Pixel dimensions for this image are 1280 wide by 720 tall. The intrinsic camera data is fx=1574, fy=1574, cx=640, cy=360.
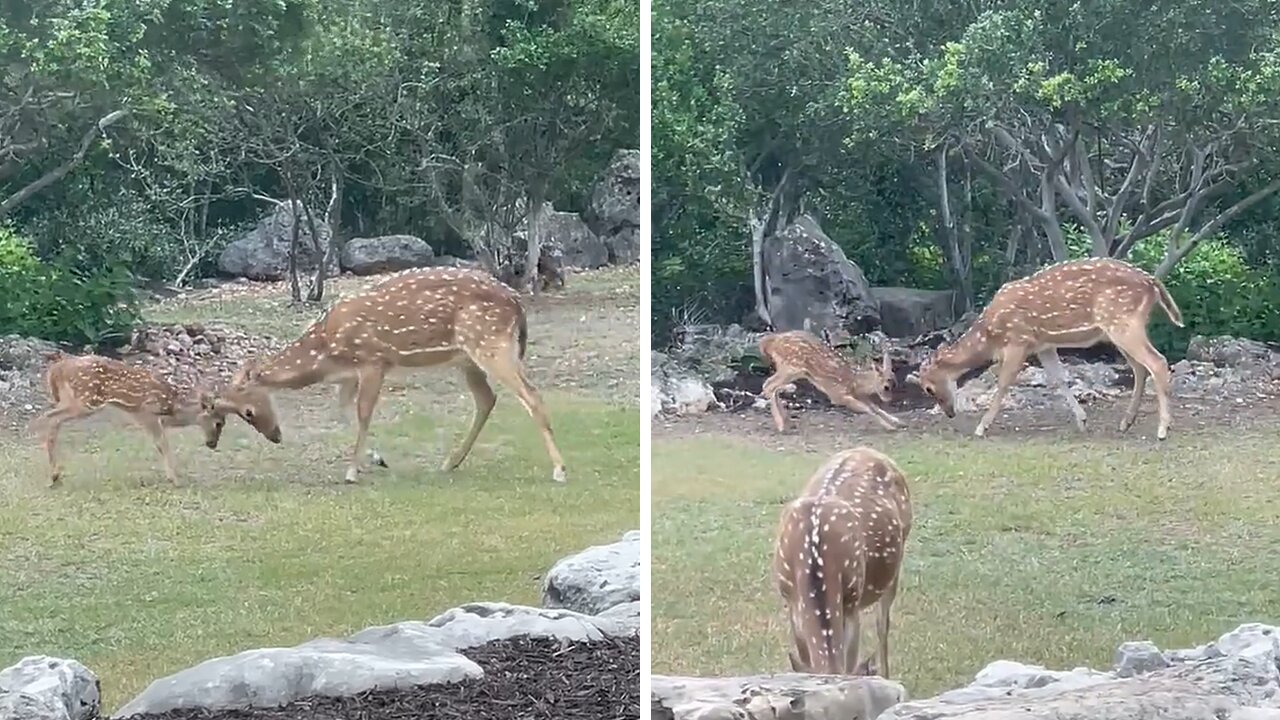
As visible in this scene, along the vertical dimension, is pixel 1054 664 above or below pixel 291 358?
below

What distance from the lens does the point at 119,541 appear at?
159 inches

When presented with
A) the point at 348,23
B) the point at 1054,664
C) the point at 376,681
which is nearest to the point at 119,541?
the point at 376,681

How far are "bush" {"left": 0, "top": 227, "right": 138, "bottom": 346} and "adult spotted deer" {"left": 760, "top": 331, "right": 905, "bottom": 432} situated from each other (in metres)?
1.68

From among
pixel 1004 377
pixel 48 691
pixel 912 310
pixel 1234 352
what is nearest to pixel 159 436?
pixel 48 691

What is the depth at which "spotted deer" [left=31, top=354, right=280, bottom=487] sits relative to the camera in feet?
13.1

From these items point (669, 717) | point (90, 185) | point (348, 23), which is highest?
point (348, 23)

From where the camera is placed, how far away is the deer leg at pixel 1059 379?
4164 mm

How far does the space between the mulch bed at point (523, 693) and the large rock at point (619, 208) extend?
107cm

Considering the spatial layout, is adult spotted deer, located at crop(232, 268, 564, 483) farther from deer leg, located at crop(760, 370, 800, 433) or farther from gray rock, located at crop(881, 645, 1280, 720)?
gray rock, located at crop(881, 645, 1280, 720)

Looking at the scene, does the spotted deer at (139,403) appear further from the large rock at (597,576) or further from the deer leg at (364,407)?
the large rock at (597,576)

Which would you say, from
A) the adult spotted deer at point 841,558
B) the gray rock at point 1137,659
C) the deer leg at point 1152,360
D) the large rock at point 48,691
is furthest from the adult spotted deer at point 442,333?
the gray rock at point 1137,659

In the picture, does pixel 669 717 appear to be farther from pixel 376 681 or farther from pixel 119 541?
pixel 119 541

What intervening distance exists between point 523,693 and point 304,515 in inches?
29.3

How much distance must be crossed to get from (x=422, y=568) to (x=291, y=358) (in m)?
0.65
